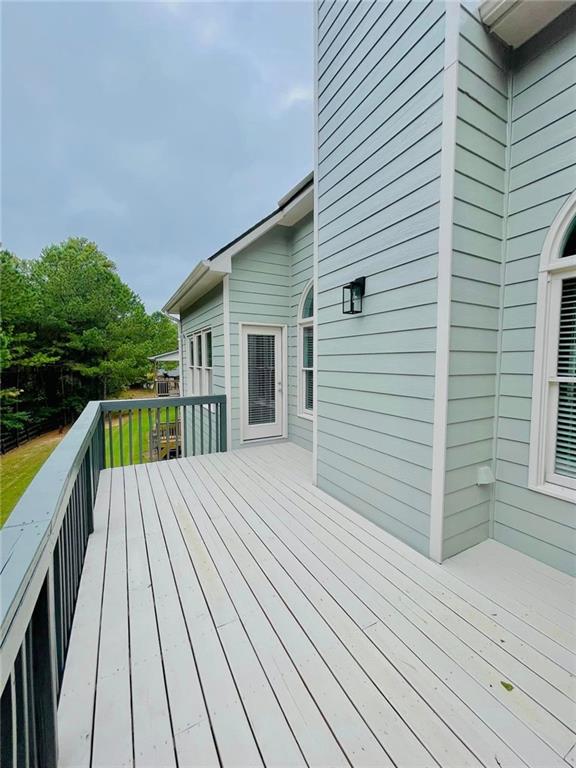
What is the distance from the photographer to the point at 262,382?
5320 mm

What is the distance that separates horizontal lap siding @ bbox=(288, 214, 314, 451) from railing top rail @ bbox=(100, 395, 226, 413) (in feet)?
3.74

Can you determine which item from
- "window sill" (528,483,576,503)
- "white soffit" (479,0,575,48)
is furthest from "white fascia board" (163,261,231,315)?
"window sill" (528,483,576,503)

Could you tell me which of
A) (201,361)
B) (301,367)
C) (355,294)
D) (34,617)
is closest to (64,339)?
(201,361)

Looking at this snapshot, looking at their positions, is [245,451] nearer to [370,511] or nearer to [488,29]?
[370,511]

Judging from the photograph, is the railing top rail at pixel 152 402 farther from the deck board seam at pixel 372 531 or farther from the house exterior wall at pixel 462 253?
the house exterior wall at pixel 462 253

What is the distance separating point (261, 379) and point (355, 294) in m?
2.76

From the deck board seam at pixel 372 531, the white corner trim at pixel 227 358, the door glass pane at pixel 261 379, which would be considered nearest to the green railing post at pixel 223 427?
the white corner trim at pixel 227 358

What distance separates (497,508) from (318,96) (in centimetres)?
417

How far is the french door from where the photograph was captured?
17.0 ft

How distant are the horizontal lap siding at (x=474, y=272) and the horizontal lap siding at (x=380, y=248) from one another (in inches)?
5.4

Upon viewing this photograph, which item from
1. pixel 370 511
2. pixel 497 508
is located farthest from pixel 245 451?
pixel 497 508

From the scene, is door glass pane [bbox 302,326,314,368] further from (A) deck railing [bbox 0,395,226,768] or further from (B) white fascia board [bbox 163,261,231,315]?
(A) deck railing [bbox 0,395,226,768]

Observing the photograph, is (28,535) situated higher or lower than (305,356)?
lower

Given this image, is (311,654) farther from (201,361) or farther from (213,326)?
(201,361)
